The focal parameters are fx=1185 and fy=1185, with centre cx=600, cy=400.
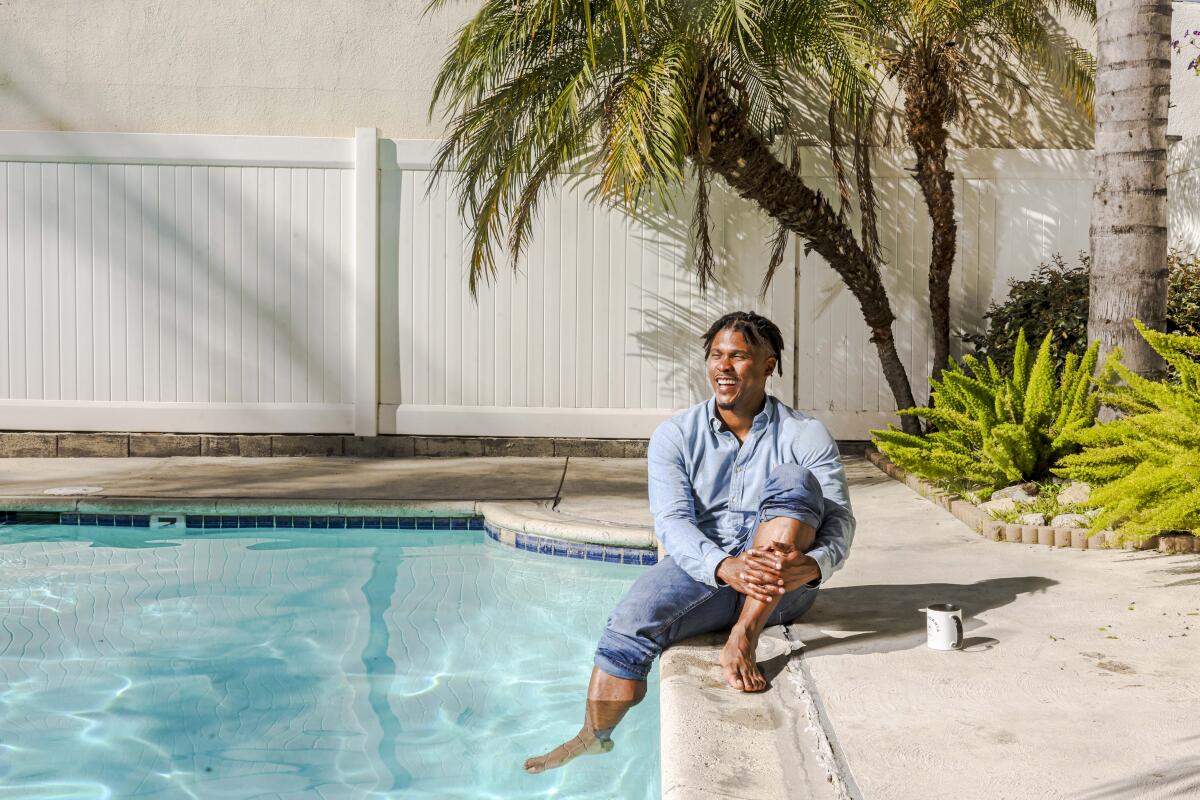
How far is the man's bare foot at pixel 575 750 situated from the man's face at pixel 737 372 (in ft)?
3.56

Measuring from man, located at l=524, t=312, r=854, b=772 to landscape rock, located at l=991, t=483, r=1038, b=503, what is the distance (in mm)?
2304

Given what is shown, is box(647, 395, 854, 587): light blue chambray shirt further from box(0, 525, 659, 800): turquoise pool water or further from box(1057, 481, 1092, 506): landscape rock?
box(1057, 481, 1092, 506): landscape rock

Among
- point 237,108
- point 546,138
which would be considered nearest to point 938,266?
point 546,138

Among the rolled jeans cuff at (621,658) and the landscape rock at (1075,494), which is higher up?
the landscape rock at (1075,494)

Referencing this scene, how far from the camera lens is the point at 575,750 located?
3430mm

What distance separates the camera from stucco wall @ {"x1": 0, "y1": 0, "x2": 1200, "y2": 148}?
29.0ft

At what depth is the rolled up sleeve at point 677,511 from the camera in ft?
11.4

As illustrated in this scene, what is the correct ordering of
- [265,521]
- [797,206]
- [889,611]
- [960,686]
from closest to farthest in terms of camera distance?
[960,686], [889,611], [265,521], [797,206]

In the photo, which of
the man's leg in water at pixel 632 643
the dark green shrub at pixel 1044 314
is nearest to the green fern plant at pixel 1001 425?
the dark green shrub at pixel 1044 314

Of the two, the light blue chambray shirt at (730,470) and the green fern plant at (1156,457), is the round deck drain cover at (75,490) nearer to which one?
the light blue chambray shirt at (730,470)

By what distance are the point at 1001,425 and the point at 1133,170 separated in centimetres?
134

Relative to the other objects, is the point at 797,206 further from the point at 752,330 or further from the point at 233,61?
the point at 233,61

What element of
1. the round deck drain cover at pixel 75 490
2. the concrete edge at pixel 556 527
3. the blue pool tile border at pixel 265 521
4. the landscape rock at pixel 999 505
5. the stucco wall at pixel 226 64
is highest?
Answer: the stucco wall at pixel 226 64

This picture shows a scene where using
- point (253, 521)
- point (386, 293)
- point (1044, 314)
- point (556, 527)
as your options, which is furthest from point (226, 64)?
point (1044, 314)
